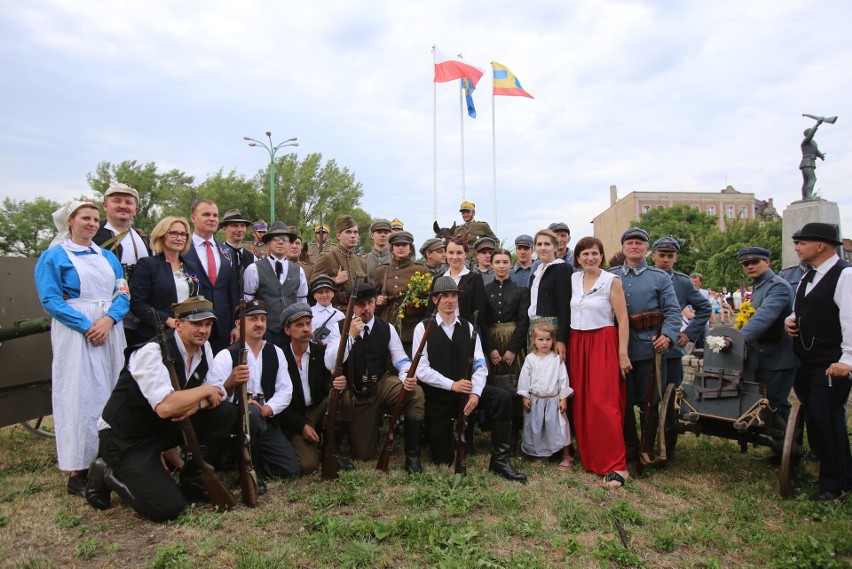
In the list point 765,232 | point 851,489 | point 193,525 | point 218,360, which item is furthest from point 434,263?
point 765,232

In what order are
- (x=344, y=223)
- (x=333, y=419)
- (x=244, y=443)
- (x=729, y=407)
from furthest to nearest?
(x=344, y=223) < (x=729, y=407) < (x=333, y=419) < (x=244, y=443)

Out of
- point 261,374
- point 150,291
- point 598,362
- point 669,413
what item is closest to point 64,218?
point 150,291

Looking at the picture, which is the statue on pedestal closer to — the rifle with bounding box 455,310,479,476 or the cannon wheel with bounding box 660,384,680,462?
the cannon wheel with bounding box 660,384,680,462

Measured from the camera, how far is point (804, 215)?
37.9 feet

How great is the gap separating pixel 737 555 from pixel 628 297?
242 centimetres

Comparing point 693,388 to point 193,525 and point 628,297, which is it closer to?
point 628,297

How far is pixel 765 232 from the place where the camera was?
1345 inches

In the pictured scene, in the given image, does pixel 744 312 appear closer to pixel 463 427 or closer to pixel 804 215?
pixel 463 427

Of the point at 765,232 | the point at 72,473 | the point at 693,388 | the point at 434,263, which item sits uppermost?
the point at 765,232

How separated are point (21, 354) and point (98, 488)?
76.4 inches

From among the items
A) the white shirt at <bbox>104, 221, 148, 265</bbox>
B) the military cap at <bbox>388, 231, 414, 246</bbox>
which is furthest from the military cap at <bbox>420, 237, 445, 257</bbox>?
the white shirt at <bbox>104, 221, 148, 265</bbox>

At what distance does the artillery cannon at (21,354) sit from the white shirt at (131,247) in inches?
33.9

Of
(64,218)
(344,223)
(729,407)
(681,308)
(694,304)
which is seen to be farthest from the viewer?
(344,223)

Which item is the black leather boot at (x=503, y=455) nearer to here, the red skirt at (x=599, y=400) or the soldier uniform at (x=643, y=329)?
the red skirt at (x=599, y=400)
